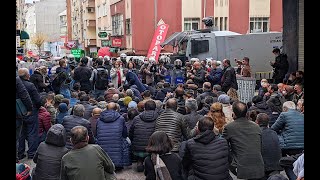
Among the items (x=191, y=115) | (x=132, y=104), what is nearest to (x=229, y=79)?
(x=132, y=104)

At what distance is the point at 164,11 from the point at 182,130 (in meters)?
30.4

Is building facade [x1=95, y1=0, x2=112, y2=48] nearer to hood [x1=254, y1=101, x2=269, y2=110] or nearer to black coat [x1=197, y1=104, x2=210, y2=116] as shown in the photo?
black coat [x1=197, y1=104, x2=210, y2=116]

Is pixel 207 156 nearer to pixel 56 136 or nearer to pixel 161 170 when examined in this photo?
pixel 161 170

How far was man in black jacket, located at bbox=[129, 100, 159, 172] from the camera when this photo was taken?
28.4ft

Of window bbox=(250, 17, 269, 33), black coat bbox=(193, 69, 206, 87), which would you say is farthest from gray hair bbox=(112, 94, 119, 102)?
window bbox=(250, 17, 269, 33)

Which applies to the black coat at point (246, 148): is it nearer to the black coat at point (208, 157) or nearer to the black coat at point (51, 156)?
the black coat at point (208, 157)

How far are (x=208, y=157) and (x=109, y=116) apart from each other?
2952 mm

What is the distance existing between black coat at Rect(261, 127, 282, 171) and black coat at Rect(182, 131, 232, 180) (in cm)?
111

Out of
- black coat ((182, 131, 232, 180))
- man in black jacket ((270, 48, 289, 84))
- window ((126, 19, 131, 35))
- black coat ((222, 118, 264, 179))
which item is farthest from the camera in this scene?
window ((126, 19, 131, 35))

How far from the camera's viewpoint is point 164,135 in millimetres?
5914

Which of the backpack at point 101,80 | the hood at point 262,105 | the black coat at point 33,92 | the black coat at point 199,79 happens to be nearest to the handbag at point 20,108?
the black coat at point 33,92
